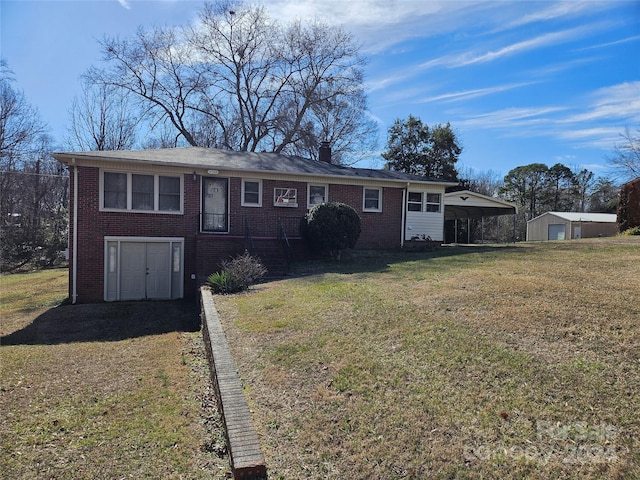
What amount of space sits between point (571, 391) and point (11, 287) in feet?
66.1

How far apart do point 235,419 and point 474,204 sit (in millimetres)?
19382

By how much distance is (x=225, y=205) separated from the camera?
1499 centimetres

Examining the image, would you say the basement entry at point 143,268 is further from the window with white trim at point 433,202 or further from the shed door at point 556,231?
the shed door at point 556,231

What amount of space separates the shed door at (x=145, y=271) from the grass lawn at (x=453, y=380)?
24.1 feet

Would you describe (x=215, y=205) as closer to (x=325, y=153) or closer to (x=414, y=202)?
(x=325, y=153)

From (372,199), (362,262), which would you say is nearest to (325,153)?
(372,199)

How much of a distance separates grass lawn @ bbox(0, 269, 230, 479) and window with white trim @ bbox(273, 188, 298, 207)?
692cm

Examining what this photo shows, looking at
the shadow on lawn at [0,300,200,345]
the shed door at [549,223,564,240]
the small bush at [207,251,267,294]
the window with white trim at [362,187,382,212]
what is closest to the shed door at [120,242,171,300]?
the shadow on lawn at [0,300,200,345]

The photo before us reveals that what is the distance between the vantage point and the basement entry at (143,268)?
1374 centimetres

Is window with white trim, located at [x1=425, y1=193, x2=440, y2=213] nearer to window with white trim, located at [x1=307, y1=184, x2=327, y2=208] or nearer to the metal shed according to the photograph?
window with white trim, located at [x1=307, y1=184, x2=327, y2=208]

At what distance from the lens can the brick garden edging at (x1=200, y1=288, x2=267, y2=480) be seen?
323cm

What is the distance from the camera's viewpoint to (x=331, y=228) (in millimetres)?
13734

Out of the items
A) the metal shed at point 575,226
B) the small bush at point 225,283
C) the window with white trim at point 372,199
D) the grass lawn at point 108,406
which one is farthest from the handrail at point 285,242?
the metal shed at point 575,226

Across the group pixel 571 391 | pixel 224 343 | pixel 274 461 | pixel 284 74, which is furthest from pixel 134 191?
pixel 284 74
